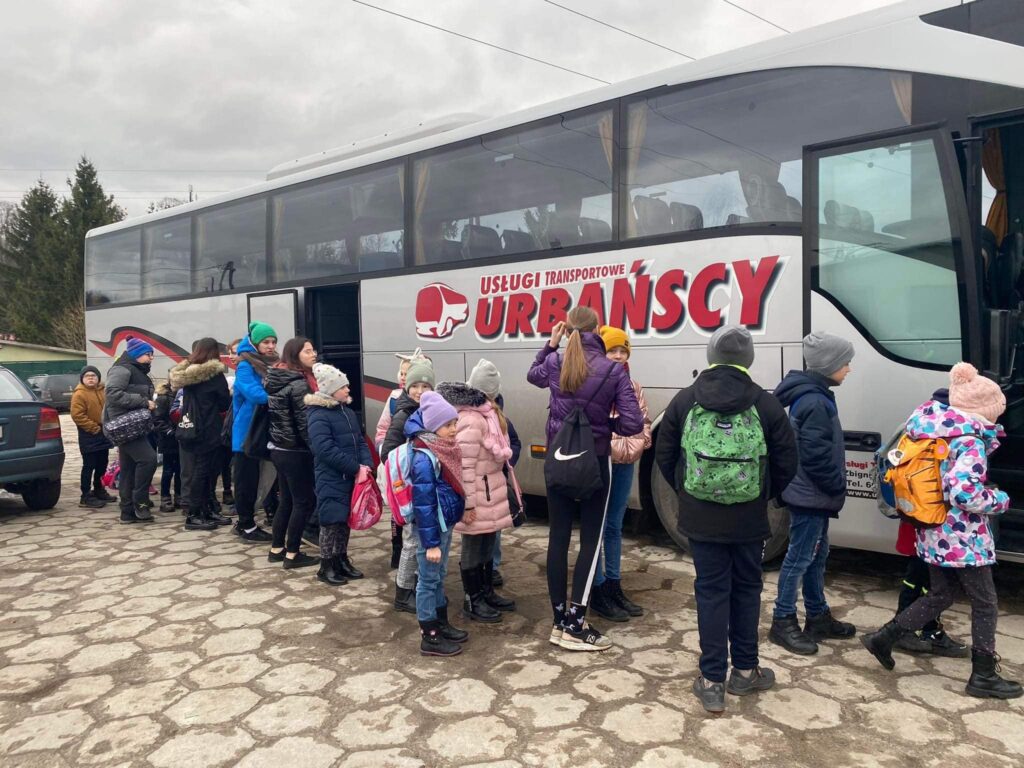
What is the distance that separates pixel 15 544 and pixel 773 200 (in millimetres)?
6655

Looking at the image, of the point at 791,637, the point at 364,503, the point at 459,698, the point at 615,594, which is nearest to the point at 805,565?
the point at 791,637

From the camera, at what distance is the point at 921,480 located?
11.4 ft

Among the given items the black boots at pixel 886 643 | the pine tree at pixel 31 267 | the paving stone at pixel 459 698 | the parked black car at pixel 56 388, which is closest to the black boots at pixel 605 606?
the paving stone at pixel 459 698

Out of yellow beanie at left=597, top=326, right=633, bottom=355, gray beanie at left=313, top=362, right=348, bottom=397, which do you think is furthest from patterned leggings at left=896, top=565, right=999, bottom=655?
gray beanie at left=313, top=362, right=348, bottom=397

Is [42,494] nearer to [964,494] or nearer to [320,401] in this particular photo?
[320,401]

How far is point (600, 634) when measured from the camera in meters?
4.19

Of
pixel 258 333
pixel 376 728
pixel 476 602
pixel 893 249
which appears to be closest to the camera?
pixel 376 728

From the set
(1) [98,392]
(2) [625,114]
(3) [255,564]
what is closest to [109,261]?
(1) [98,392]

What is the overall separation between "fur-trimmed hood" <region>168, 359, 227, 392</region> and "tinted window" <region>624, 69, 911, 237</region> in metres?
3.84

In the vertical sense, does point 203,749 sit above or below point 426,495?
below

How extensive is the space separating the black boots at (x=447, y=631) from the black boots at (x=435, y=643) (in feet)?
0.15

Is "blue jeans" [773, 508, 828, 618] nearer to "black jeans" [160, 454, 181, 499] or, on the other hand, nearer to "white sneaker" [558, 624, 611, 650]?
"white sneaker" [558, 624, 611, 650]

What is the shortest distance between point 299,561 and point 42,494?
3.93 metres

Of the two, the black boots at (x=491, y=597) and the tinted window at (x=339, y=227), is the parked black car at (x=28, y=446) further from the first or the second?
the black boots at (x=491, y=597)
